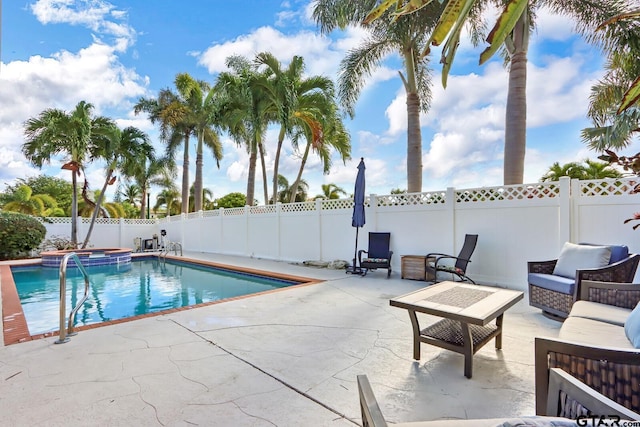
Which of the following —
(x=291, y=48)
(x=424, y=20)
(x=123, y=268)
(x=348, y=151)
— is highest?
(x=291, y=48)

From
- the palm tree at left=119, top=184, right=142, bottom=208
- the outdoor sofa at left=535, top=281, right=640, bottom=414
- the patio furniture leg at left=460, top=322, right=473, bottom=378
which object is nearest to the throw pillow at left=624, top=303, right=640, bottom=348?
the outdoor sofa at left=535, top=281, right=640, bottom=414

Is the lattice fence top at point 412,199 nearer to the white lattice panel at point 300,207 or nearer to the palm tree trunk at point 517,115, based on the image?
the palm tree trunk at point 517,115

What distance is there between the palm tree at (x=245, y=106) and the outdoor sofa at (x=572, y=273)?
32.8 ft

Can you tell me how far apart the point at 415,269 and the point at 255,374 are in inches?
197

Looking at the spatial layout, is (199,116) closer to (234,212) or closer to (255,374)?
(234,212)

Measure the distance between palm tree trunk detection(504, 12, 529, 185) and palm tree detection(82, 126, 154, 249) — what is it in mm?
14613

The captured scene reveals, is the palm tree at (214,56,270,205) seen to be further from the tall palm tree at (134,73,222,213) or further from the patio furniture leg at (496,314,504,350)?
the patio furniture leg at (496,314,504,350)

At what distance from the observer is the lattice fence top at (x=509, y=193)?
5.72 metres

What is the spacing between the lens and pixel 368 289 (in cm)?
600

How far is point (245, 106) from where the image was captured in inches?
468

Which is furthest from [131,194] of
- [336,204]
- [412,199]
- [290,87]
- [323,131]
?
[412,199]

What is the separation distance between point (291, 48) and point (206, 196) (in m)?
24.5

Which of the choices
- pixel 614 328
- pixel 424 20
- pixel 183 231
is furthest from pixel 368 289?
pixel 183 231

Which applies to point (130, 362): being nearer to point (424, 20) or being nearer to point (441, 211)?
point (441, 211)
